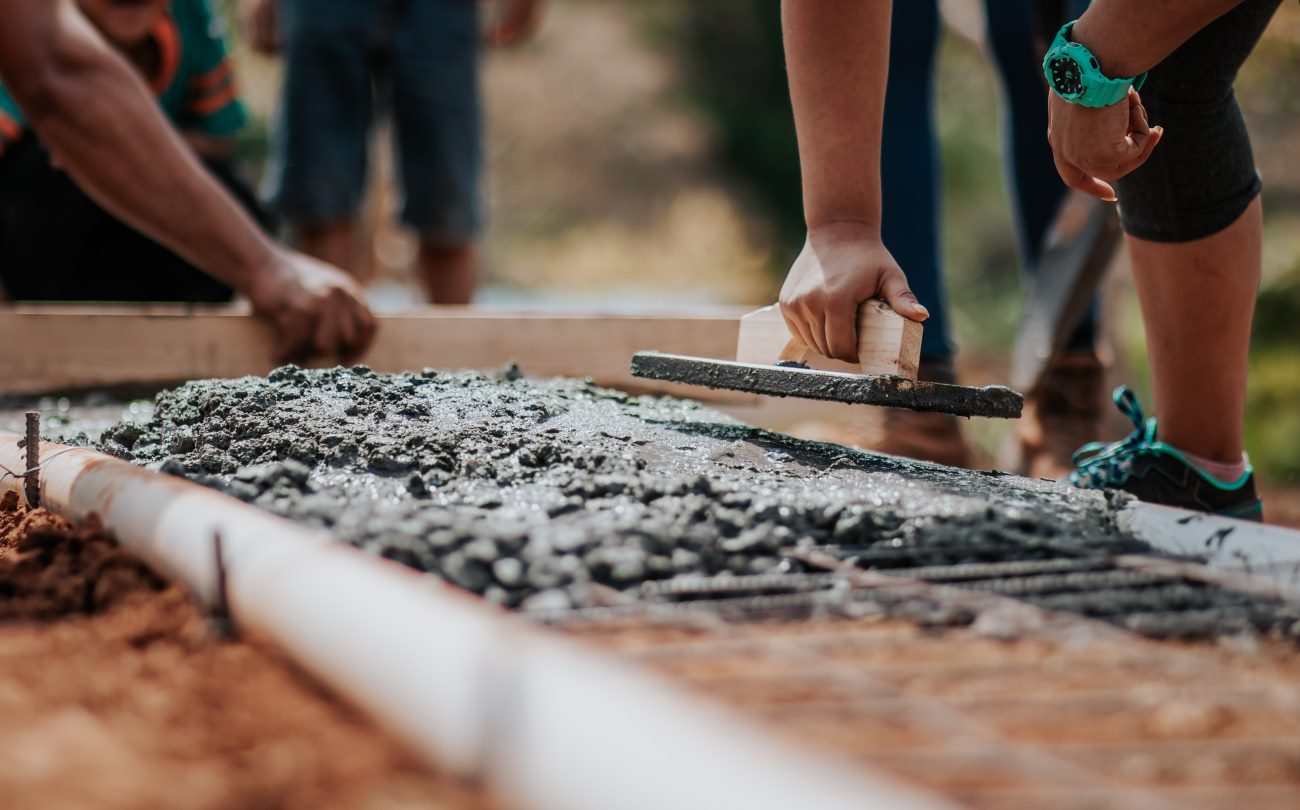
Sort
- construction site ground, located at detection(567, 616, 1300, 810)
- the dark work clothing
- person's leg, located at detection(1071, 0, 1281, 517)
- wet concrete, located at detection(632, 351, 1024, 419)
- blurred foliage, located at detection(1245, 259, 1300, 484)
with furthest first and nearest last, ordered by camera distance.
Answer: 1. blurred foliage, located at detection(1245, 259, 1300, 484)
2. the dark work clothing
3. person's leg, located at detection(1071, 0, 1281, 517)
4. wet concrete, located at detection(632, 351, 1024, 419)
5. construction site ground, located at detection(567, 616, 1300, 810)

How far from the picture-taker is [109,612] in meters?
1.09

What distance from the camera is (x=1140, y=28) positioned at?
1.55m

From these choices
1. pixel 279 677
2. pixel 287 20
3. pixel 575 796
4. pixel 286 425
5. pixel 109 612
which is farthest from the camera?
pixel 287 20

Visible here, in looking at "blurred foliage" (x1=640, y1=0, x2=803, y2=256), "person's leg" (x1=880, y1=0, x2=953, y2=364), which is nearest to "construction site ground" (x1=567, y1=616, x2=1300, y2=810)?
"person's leg" (x1=880, y1=0, x2=953, y2=364)

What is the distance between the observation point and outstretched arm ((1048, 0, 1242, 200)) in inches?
61.3

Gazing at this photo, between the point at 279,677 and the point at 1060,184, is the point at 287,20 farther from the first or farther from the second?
the point at 279,677

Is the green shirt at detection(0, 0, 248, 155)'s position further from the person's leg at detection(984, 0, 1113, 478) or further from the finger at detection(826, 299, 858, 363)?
the finger at detection(826, 299, 858, 363)

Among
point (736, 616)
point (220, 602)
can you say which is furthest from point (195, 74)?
point (736, 616)

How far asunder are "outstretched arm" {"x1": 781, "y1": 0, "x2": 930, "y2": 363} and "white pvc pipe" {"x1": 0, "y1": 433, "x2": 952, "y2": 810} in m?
0.99

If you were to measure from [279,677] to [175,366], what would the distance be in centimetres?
192

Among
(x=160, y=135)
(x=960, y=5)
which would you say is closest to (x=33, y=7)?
(x=160, y=135)

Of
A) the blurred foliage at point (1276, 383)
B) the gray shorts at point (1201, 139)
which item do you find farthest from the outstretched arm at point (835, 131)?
the blurred foliage at point (1276, 383)

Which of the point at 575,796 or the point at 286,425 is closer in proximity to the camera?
the point at 575,796

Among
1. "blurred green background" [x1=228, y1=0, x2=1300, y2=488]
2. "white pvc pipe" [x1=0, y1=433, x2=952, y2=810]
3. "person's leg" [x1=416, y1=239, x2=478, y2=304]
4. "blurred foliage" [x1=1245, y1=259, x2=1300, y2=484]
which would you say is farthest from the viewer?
"blurred green background" [x1=228, y1=0, x2=1300, y2=488]
